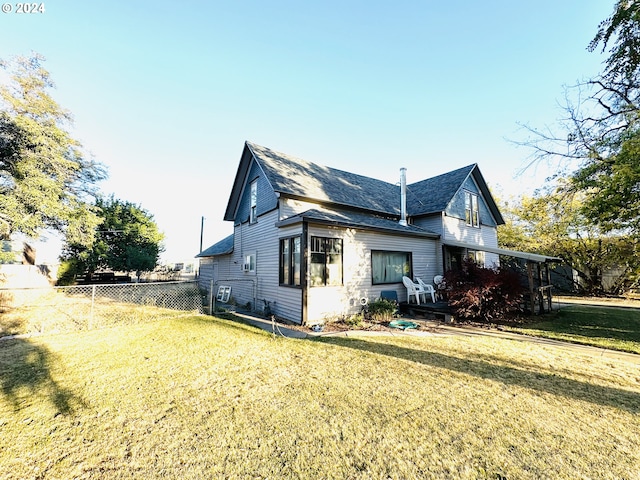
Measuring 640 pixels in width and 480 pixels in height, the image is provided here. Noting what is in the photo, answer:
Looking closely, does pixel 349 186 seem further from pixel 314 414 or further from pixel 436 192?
pixel 314 414

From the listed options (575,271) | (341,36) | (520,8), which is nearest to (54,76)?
(341,36)

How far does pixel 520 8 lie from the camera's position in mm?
9406

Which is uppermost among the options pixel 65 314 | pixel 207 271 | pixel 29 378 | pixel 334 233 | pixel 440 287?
pixel 334 233

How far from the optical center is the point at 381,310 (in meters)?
9.48

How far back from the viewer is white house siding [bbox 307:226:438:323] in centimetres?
880

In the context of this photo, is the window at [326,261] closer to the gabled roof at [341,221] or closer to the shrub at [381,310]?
the gabled roof at [341,221]

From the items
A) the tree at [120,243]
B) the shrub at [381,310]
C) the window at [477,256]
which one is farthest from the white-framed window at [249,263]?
the tree at [120,243]

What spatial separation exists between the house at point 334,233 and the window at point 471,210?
6 cm

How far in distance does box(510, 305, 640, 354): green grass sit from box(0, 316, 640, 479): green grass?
1805 millimetres

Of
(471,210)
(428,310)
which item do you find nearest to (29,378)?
(428,310)

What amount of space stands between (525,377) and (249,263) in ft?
35.6

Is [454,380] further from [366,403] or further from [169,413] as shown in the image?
[169,413]

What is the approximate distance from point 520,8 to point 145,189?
29.1 metres

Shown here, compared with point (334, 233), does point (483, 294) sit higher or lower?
lower
